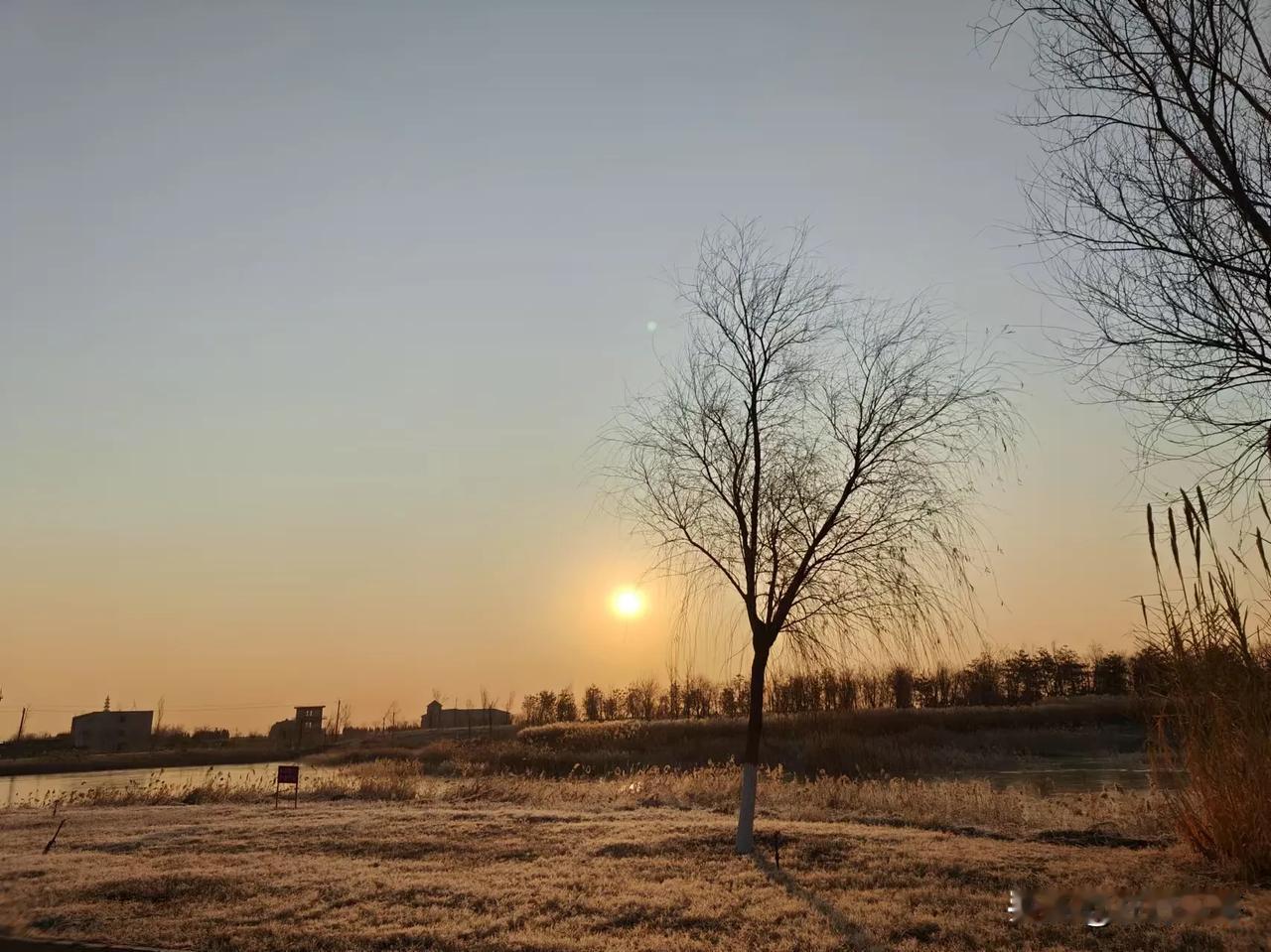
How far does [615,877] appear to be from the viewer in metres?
9.88

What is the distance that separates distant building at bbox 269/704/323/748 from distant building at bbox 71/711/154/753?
1471 centimetres

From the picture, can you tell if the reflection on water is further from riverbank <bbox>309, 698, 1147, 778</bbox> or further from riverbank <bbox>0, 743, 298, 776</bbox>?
riverbank <bbox>0, 743, 298, 776</bbox>

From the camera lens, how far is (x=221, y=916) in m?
8.59

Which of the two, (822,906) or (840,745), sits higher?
(840,745)

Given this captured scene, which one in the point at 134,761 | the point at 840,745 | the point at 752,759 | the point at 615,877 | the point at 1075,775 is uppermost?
the point at 752,759

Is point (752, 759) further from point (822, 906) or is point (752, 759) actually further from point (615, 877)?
point (822, 906)

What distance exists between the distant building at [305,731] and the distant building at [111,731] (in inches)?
579

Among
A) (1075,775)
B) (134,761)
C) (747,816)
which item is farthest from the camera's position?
(134,761)

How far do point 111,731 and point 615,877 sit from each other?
93963 millimetres

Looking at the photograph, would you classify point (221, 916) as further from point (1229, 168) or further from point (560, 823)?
point (1229, 168)

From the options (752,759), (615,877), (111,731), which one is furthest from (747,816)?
(111,731)

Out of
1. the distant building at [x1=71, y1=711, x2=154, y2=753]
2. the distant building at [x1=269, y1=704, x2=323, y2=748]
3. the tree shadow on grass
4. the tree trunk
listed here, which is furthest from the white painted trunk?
the distant building at [x1=71, y1=711, x2=154, y2=753]

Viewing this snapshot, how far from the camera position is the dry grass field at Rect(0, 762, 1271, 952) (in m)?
7.46

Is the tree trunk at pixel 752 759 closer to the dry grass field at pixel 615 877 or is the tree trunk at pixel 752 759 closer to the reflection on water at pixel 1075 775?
the dry grass field at pixel 615 877
